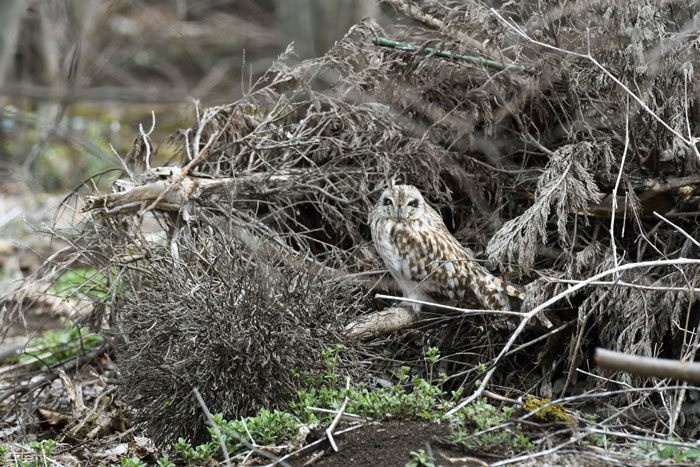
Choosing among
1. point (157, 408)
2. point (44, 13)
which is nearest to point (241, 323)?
point (157, 408)

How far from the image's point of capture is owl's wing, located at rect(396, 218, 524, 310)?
14.3ft

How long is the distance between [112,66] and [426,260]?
500 inches

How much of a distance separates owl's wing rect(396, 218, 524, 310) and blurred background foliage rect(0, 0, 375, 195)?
245cm

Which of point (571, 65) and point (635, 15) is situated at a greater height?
point (635, 15)

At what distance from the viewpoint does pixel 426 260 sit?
14.6 feet

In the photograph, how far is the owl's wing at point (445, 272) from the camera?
4352 mm

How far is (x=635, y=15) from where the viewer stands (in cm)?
418

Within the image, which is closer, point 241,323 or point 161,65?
point 241,323

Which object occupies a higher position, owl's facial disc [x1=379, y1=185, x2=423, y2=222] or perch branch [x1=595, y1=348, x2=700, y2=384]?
perch branch [x1=595, y1=348, x2=700, y2=384]

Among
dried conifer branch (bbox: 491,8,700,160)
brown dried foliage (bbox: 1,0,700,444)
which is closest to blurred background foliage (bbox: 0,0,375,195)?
brown dried foliage (bbox: 1,0,700,444)

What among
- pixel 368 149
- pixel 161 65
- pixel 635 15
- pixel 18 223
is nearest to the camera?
pixel 635 15

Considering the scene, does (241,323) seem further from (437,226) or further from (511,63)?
(511,63)

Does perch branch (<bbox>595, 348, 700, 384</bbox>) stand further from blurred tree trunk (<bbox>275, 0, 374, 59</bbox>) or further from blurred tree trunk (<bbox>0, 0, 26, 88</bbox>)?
blurred tree trunk (<bbox>275, 0, 374, 59</bbox>)

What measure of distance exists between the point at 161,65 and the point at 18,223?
32.9ft
